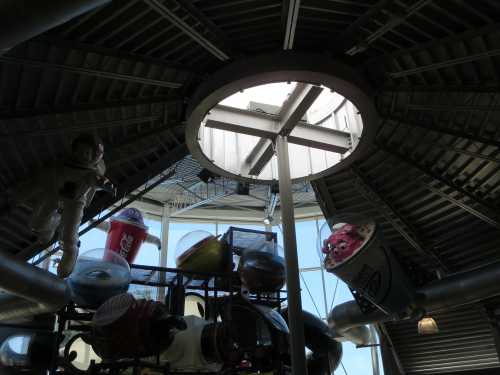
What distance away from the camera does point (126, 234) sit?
12.7 metres

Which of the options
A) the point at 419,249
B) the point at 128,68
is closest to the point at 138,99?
the point at 128,68

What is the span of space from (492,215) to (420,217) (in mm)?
2341

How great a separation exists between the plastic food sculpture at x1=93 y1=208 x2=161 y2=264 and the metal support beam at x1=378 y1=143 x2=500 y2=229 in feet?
23.7

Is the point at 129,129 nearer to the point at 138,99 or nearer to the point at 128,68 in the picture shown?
the point at 138,99

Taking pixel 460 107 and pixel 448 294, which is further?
pixel 448 294

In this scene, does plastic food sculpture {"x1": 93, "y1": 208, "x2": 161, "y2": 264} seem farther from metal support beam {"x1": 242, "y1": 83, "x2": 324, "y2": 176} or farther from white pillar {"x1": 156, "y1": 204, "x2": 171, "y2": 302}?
white pillar {"x1": 156, "y1": 204, "x2": 171, "y2": 302}

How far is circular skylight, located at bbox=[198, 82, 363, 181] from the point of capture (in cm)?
1054

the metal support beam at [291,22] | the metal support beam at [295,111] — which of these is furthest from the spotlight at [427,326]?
the metal support beam at [291,22]

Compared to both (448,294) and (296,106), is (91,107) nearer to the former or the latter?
(296,106)

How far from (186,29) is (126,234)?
6.74 m

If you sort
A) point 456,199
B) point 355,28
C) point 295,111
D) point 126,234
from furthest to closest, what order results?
point 456,199 < point 126,234 < point 295,111 < point 355,28

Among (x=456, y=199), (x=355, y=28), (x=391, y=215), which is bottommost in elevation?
(x=456, y=199)

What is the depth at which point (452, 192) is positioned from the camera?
1352 centimetres

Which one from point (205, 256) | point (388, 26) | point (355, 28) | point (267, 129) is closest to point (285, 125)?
point (267, 129)
